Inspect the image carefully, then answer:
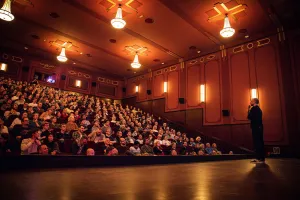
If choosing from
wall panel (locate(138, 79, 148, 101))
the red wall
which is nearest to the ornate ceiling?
the red wall

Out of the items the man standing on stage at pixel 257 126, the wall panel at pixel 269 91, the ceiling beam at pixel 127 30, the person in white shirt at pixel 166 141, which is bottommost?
the person in white shirt at pixel 166 141

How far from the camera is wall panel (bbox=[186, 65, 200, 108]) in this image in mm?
9297

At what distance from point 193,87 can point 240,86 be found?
2208mm

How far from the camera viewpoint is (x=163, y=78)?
36.1 feet

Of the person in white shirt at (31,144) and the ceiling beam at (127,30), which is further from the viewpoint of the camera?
the ceiling beam at (127,30)

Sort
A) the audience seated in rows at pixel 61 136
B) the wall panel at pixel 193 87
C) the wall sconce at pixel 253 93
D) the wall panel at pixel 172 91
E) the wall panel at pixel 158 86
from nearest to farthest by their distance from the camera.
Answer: the audience seated in rows at pixel 61 136 < the wall sconce at pixel 253 93 < the wall panel at pixel 193 87 < the wall panel at pixel 172 91 < the wall panel at pixel 158 86

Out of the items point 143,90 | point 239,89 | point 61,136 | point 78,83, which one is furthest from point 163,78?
point 61,136

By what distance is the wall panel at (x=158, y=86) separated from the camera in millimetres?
11007

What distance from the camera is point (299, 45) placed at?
6.77 metres

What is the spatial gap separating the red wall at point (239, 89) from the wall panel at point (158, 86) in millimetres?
390

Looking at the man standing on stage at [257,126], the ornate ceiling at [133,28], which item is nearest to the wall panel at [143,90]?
the ornate ceiling at [133,28]

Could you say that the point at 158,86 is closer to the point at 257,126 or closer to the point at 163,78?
the point at 163,78

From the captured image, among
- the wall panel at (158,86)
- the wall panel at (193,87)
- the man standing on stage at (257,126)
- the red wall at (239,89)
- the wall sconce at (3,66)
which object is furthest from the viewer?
the wall panel at (158,86)

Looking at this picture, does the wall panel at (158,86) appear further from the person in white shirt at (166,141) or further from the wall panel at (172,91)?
the person in white shirt at (166,141)
